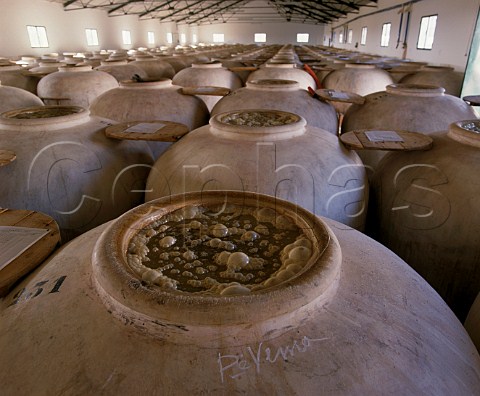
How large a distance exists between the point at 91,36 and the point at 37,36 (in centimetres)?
535

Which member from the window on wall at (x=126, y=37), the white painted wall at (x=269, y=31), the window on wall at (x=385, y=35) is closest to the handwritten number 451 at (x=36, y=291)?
the window on wall at (x=385, y=35)

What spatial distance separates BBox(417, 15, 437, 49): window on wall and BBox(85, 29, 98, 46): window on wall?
18051mm

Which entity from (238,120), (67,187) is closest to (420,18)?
(238,120)

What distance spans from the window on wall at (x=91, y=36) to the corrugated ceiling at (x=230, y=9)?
4.78 feet

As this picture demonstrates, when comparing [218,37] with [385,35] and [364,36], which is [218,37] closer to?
[364,36]

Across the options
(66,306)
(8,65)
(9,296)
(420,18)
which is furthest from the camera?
(420,18)

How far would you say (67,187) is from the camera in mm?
3262

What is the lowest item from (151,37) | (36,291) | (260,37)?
(36,291)

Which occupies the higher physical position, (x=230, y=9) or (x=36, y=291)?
(x=230, y=9)

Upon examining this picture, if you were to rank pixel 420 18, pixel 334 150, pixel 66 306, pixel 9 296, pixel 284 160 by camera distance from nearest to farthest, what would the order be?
1. pixel 66 306
2. pixel 9 296
3. pixel 284 160
4. pixel 334 150
5. pixel 420 18

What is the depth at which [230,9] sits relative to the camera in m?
36.8

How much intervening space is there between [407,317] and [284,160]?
5.53 ft

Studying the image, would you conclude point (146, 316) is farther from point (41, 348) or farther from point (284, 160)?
point (284, 160)

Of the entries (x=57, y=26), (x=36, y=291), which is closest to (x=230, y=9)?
(x=57, y=26)
